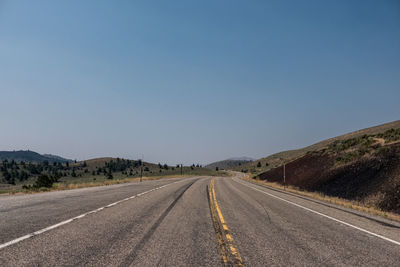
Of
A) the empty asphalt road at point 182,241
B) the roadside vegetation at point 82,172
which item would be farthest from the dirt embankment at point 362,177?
the roadside vegetation at point 82,172

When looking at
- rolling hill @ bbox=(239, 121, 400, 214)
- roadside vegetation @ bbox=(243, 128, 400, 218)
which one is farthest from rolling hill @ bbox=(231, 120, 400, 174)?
roadside vegetation @ bbox=(243, 128, 400, 218)

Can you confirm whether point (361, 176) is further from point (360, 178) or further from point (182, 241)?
point (182, 241)

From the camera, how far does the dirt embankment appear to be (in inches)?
646

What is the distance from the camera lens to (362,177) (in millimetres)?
20812

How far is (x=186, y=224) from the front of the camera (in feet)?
25.3

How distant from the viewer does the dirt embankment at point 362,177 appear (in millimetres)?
16409

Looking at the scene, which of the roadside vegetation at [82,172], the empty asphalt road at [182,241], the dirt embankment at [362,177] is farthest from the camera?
the roadside vegetation at [82,172]

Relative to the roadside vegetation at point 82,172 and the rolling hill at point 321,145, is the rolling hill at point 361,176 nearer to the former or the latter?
the rolling hill at point 321,145

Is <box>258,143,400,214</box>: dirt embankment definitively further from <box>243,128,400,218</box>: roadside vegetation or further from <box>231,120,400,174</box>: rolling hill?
<box>231,120,400,174</box>: rolling hill

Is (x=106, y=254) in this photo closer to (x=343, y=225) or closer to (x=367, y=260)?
(x=367, y=260)

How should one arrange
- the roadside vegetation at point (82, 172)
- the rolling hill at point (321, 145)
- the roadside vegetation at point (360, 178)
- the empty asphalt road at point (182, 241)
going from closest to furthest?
the empty asphalt road at point (182, 241) < the roadside vegetation at point (360, 178) < the rolling hill at point (321, 145) < the roadside vegetation at point (82, 172)

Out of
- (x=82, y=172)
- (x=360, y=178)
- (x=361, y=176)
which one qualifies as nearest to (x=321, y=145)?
(x=361, y=176)

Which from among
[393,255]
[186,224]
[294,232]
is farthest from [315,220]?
[186,224]

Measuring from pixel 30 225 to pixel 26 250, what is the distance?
2.44 meters
